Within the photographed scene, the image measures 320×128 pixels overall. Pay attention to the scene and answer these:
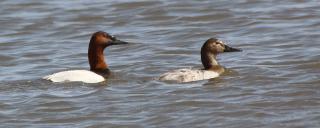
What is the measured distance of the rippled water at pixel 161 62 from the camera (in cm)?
1045

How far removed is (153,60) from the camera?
1423 cm

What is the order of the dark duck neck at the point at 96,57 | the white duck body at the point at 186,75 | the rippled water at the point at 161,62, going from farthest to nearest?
1. the dark duck neck at the point at 96,57
2. the white duck body at the point at 186,75
3. the rippled water at the point at 161,62

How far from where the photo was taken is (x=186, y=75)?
1243 cm

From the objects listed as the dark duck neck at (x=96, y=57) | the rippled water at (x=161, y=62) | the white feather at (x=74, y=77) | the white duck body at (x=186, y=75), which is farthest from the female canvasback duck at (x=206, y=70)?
the dark duck neck at (x=96, y=57)

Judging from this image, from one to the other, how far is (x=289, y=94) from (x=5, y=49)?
5717mm

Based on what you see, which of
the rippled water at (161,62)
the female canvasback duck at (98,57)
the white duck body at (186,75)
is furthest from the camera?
the female canvasback duck at (98,57)

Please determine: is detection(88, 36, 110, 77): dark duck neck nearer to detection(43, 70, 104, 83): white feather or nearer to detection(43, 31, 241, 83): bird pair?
detection(43, 31, 241, 83): bird pair

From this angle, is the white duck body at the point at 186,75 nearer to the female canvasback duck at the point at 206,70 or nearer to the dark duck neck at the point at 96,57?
the female canvasback duck at the point at 206,70

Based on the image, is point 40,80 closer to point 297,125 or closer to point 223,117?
point 223,117

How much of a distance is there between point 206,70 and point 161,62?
48.1 inches

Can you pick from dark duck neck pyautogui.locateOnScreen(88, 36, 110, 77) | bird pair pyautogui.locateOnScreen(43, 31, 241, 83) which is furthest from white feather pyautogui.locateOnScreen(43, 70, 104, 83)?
dark duck neck pyautogui.locateOnScreen(88, 36, 110, 77)

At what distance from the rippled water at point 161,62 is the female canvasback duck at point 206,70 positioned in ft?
0.45

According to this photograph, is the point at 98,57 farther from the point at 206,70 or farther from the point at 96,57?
the point at 206,70

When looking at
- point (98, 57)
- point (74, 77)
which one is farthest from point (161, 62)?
point (74, 77)
